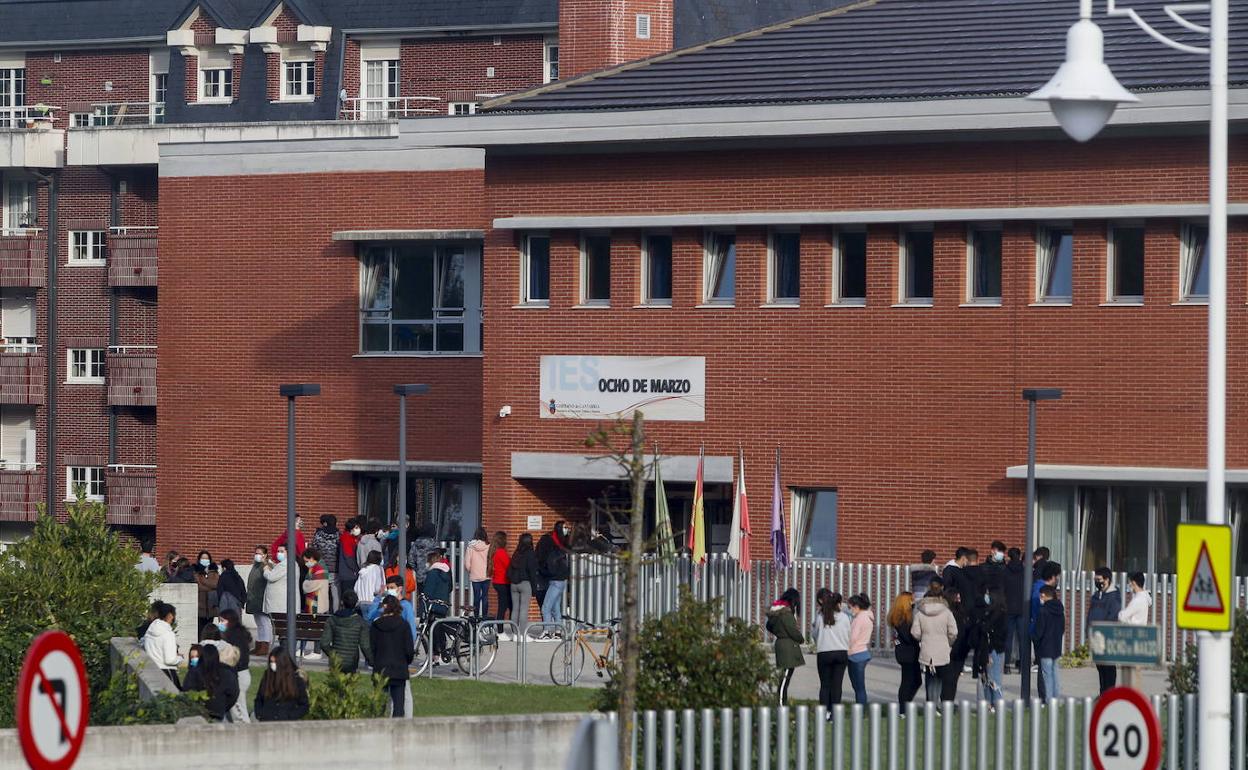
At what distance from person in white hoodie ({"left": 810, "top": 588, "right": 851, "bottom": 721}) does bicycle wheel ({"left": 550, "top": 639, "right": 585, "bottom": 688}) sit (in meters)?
3.53

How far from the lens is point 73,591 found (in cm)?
2255

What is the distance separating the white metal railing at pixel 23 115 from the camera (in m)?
56.1

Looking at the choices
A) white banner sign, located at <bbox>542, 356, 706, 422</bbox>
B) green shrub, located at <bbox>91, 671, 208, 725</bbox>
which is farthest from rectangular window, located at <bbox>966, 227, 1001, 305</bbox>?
green shrub, located at <bbox>91, 671, 208, 725</bbox>

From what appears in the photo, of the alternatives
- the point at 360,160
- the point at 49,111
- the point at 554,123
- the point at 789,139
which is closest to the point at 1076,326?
the point at 789,139

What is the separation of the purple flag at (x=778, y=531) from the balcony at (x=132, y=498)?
70.6ft

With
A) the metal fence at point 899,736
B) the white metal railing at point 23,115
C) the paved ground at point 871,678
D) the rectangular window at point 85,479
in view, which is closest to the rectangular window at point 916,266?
the paved ground at point 871,678

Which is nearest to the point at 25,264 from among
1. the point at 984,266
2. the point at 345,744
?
the point at 984,266

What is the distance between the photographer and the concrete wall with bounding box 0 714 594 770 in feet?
51.2

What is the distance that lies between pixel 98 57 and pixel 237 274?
2158 cm

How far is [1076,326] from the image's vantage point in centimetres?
2889

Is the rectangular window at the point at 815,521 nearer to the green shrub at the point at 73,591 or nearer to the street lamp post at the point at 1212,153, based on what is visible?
the green shrub at the point at 73,591

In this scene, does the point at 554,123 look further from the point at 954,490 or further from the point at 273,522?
the point at 273,522

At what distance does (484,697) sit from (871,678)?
198 inches

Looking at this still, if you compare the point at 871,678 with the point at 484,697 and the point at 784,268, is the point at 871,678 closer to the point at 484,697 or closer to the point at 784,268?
the point at 484,697
